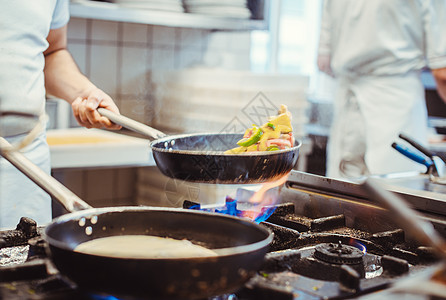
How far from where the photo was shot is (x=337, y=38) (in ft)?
9.00

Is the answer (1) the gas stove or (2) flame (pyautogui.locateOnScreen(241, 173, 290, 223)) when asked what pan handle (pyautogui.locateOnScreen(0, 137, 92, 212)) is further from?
(2) flame (pyautogui.locateOnScreen(241, 173, 290, 223))

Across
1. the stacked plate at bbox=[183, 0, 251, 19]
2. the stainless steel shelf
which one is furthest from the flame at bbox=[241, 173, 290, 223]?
the stacked plate at bbox=[183, 0, 251, 19]

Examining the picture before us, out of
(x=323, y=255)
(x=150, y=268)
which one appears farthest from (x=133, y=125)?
(x=150, y=268)

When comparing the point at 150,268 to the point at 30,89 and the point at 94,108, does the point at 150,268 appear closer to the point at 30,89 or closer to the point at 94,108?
the point at 94,108

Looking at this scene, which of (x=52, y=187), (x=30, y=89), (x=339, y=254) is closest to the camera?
(x=52, y=187)

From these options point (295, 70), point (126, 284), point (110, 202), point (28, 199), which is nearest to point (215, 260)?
point (126, 284)

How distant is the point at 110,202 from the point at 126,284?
7.98 feet

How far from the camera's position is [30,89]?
1461mm

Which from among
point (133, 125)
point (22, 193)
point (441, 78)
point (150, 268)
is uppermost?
point (441, 78)

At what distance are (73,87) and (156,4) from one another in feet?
4.04

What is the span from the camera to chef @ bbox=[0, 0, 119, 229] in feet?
4.56

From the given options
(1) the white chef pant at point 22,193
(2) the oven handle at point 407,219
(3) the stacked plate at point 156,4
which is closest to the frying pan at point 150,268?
(2) the oven handle at point 407,219

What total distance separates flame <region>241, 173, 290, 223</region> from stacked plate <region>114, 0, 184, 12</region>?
58.2 inches

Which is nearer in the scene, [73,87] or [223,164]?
[223,164]
